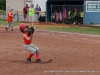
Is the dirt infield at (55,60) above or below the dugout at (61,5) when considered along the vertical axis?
below

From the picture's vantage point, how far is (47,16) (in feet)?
117

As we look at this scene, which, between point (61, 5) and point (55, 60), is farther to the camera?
point (61, 5)

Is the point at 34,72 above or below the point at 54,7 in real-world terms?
below

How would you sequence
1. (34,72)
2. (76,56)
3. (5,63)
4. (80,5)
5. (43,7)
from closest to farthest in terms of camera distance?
(34,72) → (5,63) → (76,56) → (80,5) → (43,7)

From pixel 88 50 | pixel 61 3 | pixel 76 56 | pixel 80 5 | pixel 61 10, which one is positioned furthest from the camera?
pixel 61 3

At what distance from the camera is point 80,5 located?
103 ft

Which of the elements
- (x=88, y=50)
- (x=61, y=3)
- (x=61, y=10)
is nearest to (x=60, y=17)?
(x=61, y=10)

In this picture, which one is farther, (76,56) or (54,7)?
(54,7)

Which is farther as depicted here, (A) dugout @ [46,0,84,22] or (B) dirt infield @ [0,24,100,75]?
(A) dugout @ [46,0,84,22]

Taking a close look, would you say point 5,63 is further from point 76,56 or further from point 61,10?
point 61,10

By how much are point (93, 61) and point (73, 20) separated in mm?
20217

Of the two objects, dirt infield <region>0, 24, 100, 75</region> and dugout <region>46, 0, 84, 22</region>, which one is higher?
dugout <region>46, 0, 84, 22</region>

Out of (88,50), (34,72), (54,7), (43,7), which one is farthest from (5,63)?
(43,7)

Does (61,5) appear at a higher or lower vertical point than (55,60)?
higher
